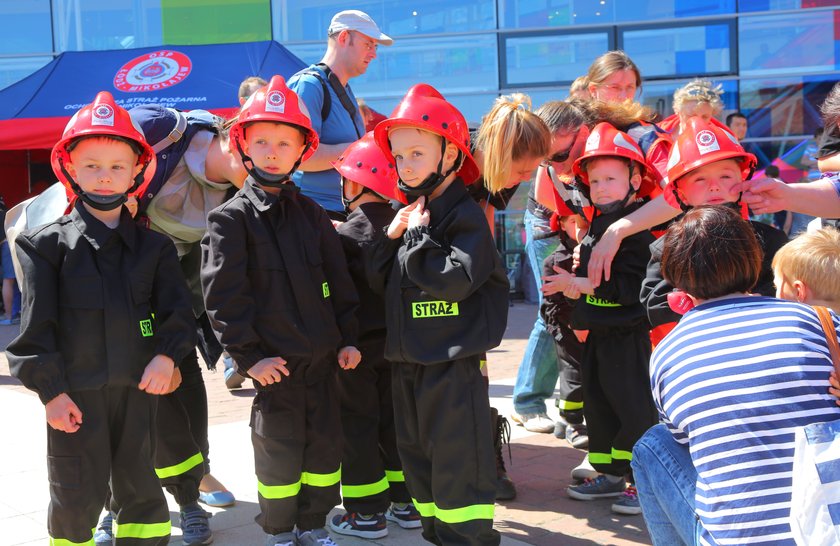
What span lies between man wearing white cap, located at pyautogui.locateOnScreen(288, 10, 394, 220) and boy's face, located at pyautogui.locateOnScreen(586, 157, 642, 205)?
4.10ft

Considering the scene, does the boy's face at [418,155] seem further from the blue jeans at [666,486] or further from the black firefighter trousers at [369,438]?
the blue jeans at [666,486]

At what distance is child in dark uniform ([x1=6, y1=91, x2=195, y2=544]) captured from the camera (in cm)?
305

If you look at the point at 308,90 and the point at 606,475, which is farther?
the point at 308,90

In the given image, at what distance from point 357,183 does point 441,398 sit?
3.93 feet

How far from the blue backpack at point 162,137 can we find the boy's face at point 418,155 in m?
→ 1.08

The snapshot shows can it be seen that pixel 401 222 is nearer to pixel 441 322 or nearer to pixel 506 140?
pixel 441 322

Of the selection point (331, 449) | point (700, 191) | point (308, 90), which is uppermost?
point (308, 90)

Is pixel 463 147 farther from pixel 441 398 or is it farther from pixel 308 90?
pixel 308 90

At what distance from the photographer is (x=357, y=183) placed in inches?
158

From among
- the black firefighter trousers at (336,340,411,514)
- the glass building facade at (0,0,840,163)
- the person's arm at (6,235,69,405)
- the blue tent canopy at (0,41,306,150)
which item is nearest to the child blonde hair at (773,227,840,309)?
the black firefighter trousers at (336,340,411,514)

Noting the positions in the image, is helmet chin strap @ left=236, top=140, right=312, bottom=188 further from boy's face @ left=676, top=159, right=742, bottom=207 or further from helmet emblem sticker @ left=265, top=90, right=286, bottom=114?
boy's face @ left=676, top=159, right=742, bottom=207

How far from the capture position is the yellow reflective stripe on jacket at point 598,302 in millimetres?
4061

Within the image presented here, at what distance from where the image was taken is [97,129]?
3180mm

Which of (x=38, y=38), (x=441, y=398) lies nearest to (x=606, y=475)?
(x=441, y=398)
